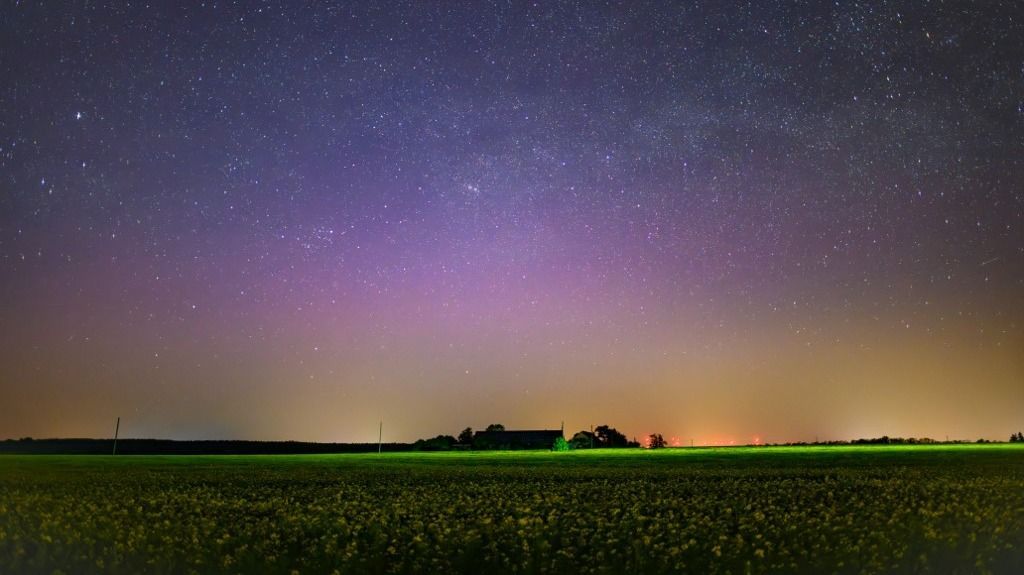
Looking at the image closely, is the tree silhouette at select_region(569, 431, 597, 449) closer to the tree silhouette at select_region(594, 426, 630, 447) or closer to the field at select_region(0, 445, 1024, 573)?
the tree silhouette at select_region(594, 426, 630, 447)

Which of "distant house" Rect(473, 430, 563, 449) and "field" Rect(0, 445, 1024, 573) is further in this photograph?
"distant house" Rect(473, 430, 563, 449)

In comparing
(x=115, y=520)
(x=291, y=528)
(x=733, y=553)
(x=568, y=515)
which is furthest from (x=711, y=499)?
(x=115, y=520)

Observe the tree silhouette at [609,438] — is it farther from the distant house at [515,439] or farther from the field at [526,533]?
the field at [526,533]

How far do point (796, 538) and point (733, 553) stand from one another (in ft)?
5.81

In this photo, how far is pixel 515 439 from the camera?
517 ft

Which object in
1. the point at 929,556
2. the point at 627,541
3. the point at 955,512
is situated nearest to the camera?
the point at 929,556

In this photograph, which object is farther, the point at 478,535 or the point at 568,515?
the point at 568,515

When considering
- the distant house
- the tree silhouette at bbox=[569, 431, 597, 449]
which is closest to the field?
the distant house

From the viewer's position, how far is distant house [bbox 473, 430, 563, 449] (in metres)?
139

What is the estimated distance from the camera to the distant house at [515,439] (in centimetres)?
13862

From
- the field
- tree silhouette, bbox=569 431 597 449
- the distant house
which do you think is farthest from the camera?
tree silhouette, bbox=569 431 597 449

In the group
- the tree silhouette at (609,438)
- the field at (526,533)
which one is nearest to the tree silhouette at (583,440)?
the tree silhouette at (609,438)

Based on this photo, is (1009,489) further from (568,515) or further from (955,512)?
(568,515)

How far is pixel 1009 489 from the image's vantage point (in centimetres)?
2294
